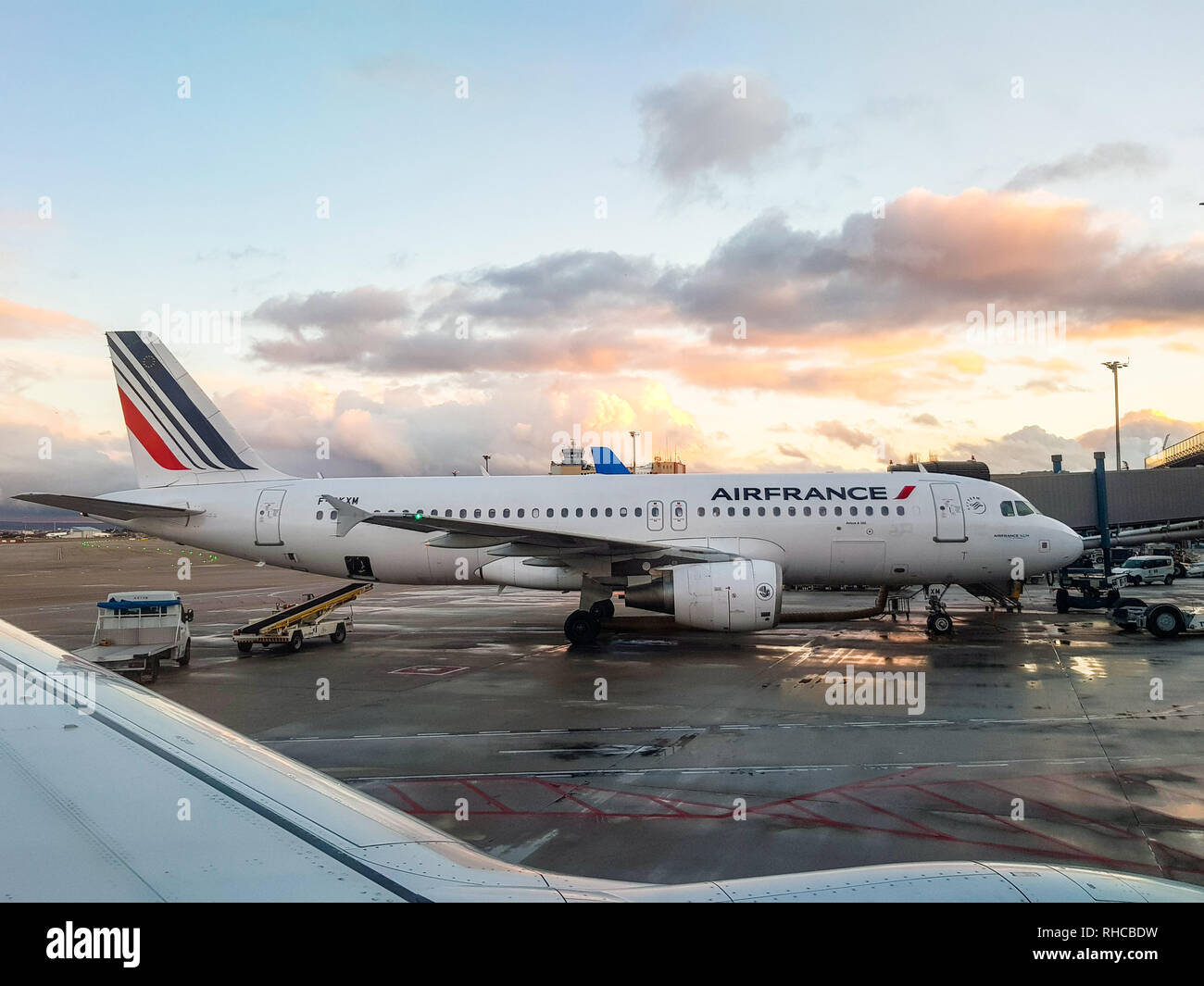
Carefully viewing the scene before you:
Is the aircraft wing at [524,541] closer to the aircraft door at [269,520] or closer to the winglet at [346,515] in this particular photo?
the winglet at [346,515]

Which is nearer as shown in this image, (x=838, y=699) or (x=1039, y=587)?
(x=838, y=699)

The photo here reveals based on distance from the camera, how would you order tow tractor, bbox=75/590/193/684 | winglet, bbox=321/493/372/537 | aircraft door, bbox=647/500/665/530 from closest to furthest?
tow tractor, bbox=75/590/193/684
winglet, bbox=321/493/372/537
aircraft door, bbox=647/500/665/530

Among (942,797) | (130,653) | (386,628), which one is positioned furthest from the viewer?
(386,628)

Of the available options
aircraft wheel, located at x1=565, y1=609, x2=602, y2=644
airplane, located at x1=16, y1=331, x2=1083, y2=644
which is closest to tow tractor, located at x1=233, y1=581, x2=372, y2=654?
airplane, located at x1=16, y1=331, x2=1083, y2=644

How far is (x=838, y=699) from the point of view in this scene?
43.6 ft

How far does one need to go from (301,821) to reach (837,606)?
94.3 feet

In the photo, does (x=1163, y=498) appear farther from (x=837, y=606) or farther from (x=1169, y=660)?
(x=1169, y=660)

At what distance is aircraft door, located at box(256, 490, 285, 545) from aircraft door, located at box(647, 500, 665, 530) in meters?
9.83

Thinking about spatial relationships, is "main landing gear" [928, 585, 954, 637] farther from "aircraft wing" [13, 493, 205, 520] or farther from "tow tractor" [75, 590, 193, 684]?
"aircraft wing" [13, 493, 205, 520]

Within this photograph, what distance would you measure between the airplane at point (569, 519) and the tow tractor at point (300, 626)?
955 mm

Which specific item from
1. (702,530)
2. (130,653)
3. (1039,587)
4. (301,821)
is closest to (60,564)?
(130,653)

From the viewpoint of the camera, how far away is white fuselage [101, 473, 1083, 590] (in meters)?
20.0

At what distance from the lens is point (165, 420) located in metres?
22.0
